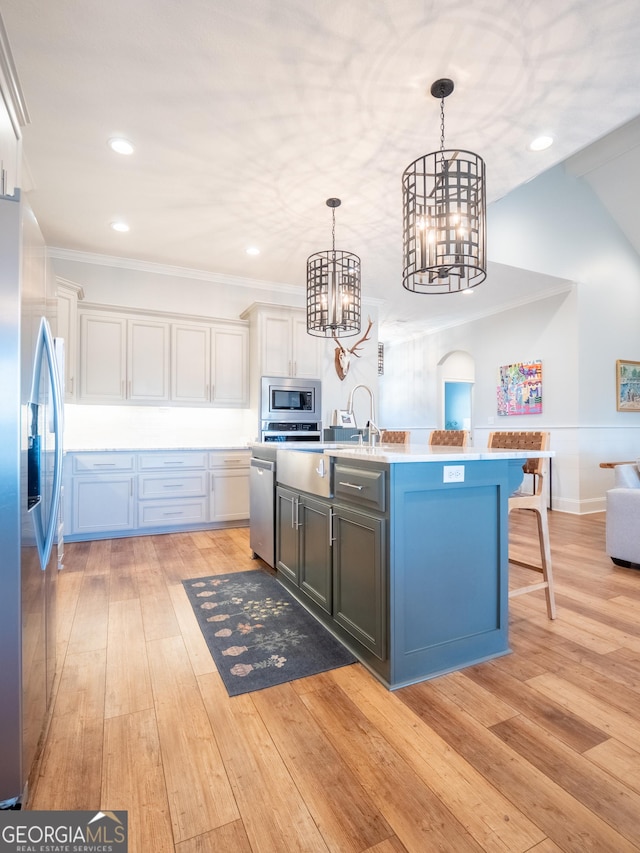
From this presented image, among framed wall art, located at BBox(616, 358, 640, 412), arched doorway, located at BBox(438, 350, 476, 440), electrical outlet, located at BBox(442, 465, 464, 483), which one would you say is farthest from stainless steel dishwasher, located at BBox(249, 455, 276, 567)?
arched doorway, located at BBox(438, 350, 476, 440)

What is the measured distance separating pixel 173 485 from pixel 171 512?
0.28 m

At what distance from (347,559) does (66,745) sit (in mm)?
1274

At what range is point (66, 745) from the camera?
59.4 inches

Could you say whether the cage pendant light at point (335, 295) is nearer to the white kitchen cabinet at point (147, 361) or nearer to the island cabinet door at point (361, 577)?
the island cabinet door at point (361, 577)

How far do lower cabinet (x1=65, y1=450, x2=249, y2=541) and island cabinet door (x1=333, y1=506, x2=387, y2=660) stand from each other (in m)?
2.63

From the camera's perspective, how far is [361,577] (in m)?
2.02

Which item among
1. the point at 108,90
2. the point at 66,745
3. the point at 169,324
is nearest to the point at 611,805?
the point at 66,745

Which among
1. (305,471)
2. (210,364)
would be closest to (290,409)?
(210,364)

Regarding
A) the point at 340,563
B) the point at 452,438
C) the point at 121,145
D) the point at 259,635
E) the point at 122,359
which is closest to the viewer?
the point at 340,563

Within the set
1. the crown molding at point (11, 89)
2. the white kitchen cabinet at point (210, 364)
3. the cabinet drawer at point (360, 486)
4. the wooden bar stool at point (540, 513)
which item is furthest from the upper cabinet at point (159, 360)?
the wooden bar stool at point (540, 513)

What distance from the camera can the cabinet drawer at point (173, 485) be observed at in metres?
4.34

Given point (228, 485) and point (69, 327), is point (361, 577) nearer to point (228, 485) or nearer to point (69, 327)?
point (228, 485)

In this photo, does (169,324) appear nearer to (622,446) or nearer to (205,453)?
(205,453)

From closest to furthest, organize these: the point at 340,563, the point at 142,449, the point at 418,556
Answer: the point at 418,556 < the point at 340,563 < the point at 142,449
